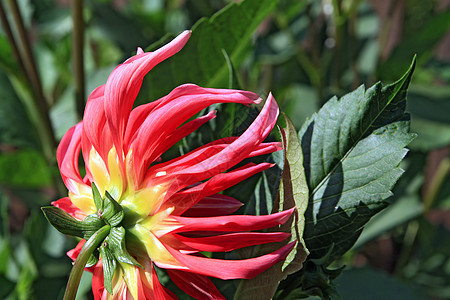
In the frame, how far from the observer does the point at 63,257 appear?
2.14 ft

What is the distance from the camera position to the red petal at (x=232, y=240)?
8.2 inches

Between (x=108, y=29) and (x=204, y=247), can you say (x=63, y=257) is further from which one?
(x=204, y=247)

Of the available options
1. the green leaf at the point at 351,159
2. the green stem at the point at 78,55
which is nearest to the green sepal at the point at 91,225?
the green leaf at the point at 351,159

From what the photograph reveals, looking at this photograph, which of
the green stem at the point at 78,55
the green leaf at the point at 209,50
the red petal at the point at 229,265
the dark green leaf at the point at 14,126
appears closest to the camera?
the red petal at the point at 229,265

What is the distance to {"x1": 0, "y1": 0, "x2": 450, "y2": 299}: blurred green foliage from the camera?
35cm

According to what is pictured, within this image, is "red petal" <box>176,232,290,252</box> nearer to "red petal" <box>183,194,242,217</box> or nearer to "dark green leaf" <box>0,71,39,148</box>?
"red petal" <box>183,194,242,217</box>

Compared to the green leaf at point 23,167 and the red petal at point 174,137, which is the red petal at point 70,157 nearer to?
the red petal at point 174,137

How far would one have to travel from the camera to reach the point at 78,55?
0.48 m

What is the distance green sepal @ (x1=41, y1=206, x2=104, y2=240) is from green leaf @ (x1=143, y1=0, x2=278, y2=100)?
13cm

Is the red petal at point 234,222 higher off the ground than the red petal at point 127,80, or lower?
lower

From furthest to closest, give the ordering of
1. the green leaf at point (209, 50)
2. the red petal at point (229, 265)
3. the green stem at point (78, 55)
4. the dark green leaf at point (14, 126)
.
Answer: the dark green leaf at point (14, 126), the green stem at point (78, 55), the green leaf at point (209, 50), the red petal at point (229, 265)

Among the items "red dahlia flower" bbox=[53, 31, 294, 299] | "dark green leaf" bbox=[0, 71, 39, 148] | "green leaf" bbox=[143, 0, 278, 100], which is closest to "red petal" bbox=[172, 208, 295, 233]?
"red dahlia flower" bbox=[53, 31, 294, 299]

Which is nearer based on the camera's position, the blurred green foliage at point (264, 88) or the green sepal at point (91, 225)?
the green sepal at point (91, 225)

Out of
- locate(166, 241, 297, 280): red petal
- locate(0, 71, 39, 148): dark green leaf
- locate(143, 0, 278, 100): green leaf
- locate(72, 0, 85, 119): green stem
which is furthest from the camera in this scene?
locate(0, 71, 39, 148): dark green leaf
